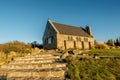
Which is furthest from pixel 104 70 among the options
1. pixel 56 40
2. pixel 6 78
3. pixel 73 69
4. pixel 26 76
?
pixel 56 40

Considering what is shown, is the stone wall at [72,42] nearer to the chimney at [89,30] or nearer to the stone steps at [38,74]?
the chimney at [89,30]

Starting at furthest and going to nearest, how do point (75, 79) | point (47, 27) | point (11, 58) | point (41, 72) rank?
point (47, 27) < point (11, 58) < point (41, 72) < point (75, 79)

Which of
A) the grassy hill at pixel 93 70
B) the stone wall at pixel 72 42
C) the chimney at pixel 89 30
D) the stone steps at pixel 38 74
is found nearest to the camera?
the grassy hill at pixel 93 70

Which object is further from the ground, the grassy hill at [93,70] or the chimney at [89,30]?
the chimney at [89,30]

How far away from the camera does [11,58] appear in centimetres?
2317

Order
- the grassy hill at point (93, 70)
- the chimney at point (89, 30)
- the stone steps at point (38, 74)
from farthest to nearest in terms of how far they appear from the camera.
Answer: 1. the chimney at point (89, 30)
2. the stone steps at point (38, 74)
3. the grassy hill at point (93, 70)

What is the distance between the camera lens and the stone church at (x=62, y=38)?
41.4 metres

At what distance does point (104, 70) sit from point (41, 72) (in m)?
5.58

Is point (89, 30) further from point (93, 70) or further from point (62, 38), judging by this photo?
point (93, 70)

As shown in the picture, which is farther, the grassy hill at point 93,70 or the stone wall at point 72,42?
the stone wall at point 72,42

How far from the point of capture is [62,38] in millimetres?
41906

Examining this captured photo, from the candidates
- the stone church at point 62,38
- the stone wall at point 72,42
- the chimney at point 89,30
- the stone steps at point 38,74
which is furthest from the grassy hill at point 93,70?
the chimney at point 89,30

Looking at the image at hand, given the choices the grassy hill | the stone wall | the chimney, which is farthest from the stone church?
the grassy hill

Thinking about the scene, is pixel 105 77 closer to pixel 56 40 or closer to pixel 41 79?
pixel 41 79
